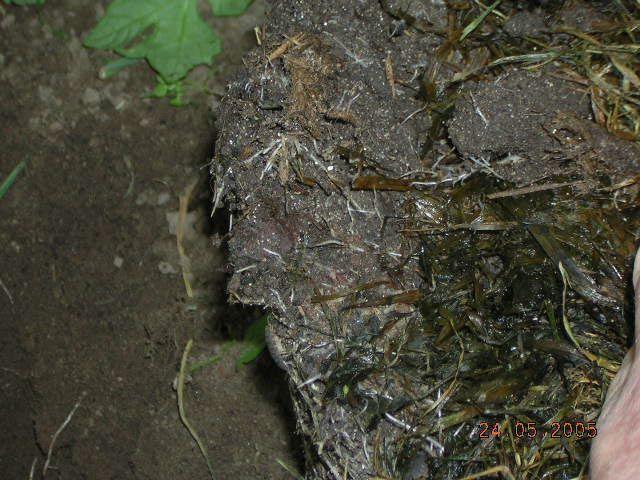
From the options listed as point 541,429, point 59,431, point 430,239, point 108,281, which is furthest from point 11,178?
point 541,429

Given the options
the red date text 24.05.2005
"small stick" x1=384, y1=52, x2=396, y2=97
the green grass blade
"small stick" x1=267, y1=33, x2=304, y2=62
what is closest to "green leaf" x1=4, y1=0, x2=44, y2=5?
the green grass blade

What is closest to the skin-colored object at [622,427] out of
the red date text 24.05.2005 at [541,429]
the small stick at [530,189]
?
the red date text 24.05.2005 at [541,429]

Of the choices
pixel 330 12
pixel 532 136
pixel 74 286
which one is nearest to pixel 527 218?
pixel 532 136

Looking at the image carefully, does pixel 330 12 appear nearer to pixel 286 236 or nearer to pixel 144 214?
pixel 286 236

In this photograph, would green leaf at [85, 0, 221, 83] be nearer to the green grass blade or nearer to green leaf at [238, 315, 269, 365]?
the green grass blade

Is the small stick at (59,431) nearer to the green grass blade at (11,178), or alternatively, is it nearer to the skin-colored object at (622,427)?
the green grass blade at (11,178)

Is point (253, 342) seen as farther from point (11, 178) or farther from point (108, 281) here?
point (11, 178)
